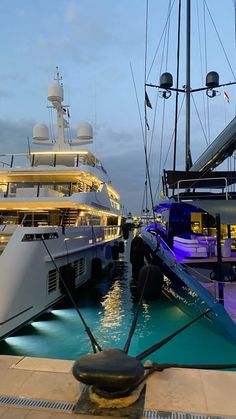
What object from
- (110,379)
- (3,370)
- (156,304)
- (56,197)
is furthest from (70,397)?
(56,197)

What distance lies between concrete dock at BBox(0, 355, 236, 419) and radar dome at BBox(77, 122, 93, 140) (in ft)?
60.2

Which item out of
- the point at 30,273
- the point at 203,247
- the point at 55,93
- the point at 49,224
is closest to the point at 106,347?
the point at 30,273

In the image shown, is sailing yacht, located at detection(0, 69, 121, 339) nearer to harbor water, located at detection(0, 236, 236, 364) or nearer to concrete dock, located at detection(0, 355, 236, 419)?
harbor water, located at detection(0, 236, 236, 364)

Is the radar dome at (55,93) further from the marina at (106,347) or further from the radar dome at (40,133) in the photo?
the marina at (106,347)

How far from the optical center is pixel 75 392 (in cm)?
313

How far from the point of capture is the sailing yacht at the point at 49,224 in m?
7.90

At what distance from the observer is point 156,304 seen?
1119cm

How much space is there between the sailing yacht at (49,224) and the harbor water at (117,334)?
1.39 ft

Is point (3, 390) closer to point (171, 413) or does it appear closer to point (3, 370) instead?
point (3, 370)

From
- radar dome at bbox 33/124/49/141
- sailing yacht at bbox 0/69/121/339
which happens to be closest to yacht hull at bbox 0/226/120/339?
sailing yacht at bbox 0/69/121/339

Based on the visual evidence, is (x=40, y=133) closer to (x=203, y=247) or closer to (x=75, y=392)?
(x=203, y=247)

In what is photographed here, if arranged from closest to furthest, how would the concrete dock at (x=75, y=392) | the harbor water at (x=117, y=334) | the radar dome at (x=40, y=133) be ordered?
the concrete dock at (x=75, y=392) < the harbor water at (x=117, y=334) < the radar dome at (x=40, y=133)

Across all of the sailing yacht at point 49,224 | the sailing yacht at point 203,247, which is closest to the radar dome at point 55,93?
the sailing yacht at point 49,224

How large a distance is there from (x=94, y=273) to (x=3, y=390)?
11.9 m
